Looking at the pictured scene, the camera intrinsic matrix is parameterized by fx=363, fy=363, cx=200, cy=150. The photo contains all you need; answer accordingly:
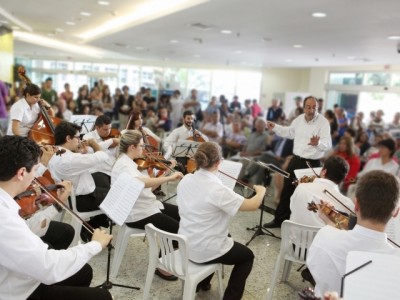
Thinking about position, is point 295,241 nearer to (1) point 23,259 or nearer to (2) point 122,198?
(2) point 122,198

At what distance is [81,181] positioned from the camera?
2.98 metres

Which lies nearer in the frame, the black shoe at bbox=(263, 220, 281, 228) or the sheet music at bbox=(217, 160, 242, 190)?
the sheet music at bbox=(217, 160, 242, 190)

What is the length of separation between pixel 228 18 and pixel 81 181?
3.28m

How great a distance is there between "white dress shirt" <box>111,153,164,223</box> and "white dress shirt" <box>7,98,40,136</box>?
1.71 m

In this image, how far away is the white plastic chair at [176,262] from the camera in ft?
6.86

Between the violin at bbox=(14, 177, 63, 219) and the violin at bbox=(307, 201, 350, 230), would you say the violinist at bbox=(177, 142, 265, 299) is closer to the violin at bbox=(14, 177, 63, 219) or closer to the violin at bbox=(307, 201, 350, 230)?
the violin at bbox=(307, 201, 350, 230)

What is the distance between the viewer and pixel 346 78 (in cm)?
1176

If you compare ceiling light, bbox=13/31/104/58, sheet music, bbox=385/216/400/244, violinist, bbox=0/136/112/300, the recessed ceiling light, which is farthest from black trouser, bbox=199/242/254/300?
ceiling light, bbox=13/31/104/58

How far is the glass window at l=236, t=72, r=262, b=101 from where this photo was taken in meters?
15.4

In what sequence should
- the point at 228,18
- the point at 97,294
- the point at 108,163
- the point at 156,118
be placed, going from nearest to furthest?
1. the point at 97,294
2. the point at 108,163
3. the point at 228,18
4. the point at 156,118

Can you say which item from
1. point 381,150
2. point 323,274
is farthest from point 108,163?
point 381,150

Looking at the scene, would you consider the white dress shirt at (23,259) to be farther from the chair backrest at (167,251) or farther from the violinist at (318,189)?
the violinist at (318,189)

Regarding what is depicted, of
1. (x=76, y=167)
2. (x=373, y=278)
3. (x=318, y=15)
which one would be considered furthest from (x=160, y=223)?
(x=318, y=15)

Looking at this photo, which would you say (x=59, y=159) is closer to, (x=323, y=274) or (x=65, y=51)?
(x=323, y=274)
